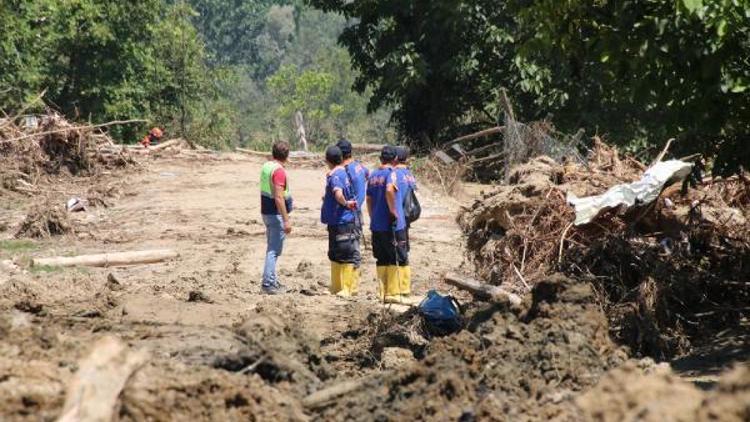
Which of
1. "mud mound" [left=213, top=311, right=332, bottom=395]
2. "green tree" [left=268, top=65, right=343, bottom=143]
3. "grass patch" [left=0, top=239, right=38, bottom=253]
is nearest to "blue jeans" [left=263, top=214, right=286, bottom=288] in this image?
"mud mound" [left=213, top=311, right=332, bottom=395]

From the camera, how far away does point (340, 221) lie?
12141mm

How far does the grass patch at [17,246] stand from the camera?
15.9 metres

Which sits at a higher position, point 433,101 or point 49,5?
point 49,5

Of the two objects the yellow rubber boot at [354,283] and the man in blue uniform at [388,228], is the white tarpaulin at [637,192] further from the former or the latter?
the yellow rubber boot at [354,283]

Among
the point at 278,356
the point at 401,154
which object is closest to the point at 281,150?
the point at 401,154

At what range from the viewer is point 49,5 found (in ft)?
108

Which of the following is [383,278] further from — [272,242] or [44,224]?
[44,224]

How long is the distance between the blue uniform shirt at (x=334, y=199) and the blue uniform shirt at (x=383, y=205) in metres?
0.30

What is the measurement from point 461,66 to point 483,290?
62.7ft

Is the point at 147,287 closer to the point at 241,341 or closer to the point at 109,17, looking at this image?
the point at 241,341

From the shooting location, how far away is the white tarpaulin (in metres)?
10.7

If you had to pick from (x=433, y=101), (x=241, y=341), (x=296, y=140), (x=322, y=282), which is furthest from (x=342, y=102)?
(x=241, y=341)

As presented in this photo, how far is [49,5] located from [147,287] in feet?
73.3

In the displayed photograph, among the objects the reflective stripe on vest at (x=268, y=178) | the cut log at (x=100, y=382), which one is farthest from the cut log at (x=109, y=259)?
the cut log at (x=100, y=382)
